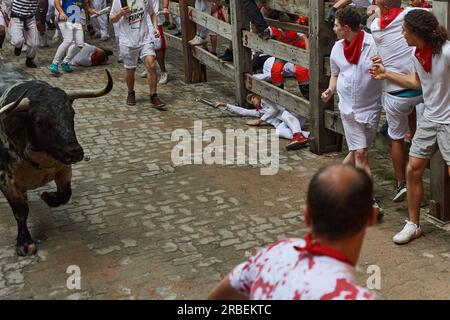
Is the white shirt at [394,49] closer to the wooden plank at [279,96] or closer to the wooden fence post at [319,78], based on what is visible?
the wooden fence post at [319,78]

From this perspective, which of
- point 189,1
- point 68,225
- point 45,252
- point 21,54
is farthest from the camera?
point 21,54

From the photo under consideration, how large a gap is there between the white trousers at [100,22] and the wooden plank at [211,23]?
3961 mm

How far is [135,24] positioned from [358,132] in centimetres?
498

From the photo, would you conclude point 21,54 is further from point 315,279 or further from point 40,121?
point 315,279

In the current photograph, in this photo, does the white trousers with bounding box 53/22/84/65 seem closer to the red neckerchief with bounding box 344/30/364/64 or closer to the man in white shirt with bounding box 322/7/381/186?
the man in white shirt with bounding box 322/7/381/186

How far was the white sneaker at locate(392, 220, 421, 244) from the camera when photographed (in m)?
5.71

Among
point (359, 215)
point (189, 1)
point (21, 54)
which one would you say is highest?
point (359, 215)

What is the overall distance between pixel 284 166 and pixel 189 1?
5068 millimetres

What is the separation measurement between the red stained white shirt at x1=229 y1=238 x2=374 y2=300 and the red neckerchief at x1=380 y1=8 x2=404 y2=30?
4048 millimetres

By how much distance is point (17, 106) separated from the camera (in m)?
5.60

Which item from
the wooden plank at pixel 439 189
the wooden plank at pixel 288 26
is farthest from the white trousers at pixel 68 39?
the wooden plank at pixel 439 189

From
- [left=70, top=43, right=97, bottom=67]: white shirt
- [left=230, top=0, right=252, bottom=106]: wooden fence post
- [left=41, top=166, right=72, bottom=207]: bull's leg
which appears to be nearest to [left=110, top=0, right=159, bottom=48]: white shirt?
[left=230, top=0, right=252, bottom=106]: wooden fence post

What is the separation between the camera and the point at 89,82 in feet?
39.7
